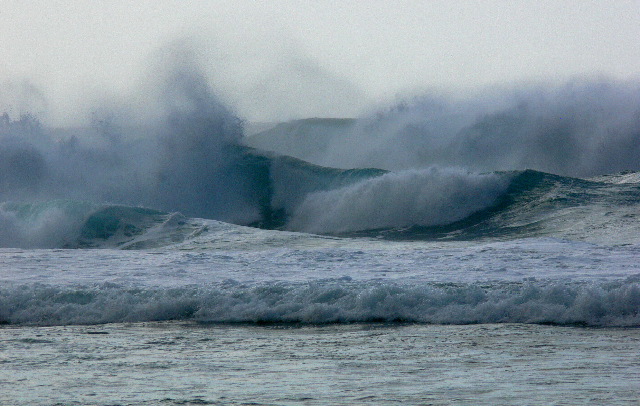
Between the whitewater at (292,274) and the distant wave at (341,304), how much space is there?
0.07 ft

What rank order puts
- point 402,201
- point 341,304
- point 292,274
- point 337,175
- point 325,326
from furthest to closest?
point 337,175 < point 402,201 < point 292,274 < point 341,304 < point 325,326

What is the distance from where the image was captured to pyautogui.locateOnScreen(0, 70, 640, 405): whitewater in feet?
17.3

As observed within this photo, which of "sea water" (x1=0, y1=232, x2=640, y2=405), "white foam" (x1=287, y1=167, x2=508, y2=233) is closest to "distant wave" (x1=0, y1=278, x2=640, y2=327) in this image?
"sea water" (x1=0, y1=232, x2=640, y2=405)

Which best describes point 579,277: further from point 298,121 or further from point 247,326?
point 298,121

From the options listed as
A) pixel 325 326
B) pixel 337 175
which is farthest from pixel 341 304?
pixel 337 175

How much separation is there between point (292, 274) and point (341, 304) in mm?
1981

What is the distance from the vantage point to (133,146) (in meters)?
23.9

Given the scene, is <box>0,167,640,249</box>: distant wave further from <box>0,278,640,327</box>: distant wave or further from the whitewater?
<box>0,278,640,327</box>: distant wave

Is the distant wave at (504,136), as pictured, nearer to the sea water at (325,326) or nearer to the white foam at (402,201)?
the white foam at (402,201)

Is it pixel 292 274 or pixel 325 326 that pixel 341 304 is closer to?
pixel 325 326

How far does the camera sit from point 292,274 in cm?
1014

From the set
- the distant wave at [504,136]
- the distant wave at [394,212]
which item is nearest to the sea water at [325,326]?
the distant wave at [394,212]

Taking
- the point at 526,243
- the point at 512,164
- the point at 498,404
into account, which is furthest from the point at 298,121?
the point at 498,404

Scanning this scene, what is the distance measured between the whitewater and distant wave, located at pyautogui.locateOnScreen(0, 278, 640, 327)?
2cm
